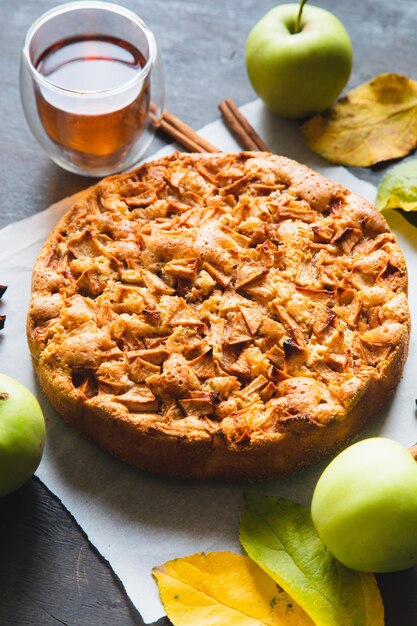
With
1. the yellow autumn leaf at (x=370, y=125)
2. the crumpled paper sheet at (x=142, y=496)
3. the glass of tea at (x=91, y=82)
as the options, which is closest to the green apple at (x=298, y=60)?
the yellow autumn leaf at (x=370, y=125)

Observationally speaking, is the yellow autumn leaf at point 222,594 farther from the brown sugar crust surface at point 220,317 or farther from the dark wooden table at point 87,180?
the brown sugar crust surface at point 220,317

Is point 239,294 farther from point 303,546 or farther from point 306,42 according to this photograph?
point 306,42

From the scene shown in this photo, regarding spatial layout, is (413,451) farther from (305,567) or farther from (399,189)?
(399,189)

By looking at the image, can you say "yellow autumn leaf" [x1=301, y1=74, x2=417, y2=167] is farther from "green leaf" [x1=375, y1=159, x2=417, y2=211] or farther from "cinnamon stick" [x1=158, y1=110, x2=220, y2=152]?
"cinnamon stick" [x1=158, y1=110, x2=220, y2=152]

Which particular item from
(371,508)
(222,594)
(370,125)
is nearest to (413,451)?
(371,508)

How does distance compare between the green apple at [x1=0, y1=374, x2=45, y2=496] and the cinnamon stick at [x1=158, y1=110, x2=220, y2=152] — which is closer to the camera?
the green apple at [x1=0, y1=374, x2=45, y2=496]

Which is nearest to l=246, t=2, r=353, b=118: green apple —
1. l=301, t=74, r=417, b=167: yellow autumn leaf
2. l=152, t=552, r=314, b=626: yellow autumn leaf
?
l=301, t=74, r=417, b=167: yellow autumn leaf

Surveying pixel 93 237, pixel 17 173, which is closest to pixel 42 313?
pixel 93 237
